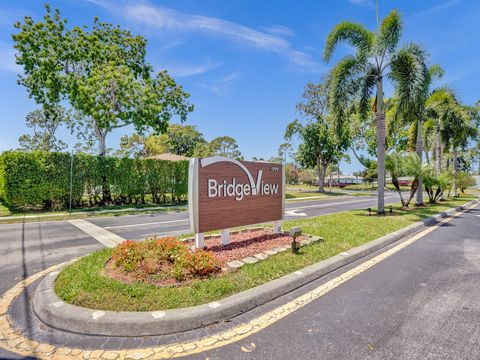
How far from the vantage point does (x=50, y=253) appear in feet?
20.5

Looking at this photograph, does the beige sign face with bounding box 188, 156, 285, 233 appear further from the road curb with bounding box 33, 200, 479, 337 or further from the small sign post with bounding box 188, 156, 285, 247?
the road curb with bounding box 33, 200, 479, 337

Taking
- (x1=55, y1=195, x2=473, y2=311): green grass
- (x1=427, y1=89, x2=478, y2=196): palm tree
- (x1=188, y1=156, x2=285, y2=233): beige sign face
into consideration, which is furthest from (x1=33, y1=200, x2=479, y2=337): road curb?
(x1=427, y1=89, x2=478, y2=196): palm tree

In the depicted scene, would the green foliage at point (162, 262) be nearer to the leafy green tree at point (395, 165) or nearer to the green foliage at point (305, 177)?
the leafy green tree at point (395, 165)

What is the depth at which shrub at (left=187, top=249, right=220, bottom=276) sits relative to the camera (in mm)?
4168

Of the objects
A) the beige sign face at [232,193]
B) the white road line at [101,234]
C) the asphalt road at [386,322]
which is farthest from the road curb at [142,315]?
the white road line at [101,234]

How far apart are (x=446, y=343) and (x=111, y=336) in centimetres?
353

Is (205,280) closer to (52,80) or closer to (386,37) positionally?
(386,37)

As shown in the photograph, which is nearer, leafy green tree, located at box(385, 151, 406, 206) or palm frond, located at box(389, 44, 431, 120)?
palm frond, located at box(389, 44, 431, 120)

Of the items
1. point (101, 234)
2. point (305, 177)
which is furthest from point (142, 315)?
point (305, 177)

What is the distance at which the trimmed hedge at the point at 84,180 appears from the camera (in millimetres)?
14000

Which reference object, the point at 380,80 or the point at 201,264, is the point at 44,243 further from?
the point at 380,80

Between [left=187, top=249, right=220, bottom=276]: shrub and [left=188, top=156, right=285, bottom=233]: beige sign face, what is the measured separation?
3.25ft

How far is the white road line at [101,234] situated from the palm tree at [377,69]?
11.1m

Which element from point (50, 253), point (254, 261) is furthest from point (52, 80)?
point (254, 261)
